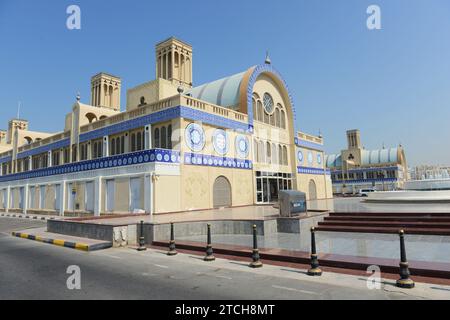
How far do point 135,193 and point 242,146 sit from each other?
10314mm

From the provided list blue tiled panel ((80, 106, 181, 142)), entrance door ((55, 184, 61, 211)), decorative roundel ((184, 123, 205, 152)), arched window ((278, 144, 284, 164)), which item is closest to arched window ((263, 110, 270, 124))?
arched window ((278, 144, 284, 164))

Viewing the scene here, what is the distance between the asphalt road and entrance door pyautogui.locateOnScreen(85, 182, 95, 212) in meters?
14.2

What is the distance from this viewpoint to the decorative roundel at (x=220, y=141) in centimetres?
2397

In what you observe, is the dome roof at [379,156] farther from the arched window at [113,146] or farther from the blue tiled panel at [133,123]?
the arched window at [113,146]

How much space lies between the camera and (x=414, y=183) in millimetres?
32250

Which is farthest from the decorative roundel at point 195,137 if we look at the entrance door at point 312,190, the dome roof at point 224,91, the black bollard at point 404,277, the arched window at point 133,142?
the entrance door at point 312,190

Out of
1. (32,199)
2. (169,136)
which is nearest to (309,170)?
(169,136)

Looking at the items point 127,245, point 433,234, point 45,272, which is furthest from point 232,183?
point 45,272

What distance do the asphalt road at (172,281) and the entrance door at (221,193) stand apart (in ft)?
44.6

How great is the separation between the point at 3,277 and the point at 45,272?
2.89 feet

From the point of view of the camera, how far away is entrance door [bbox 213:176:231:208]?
2348cm

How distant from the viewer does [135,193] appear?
2022 cm

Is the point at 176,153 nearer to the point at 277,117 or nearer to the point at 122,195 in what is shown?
the point at 122,195
